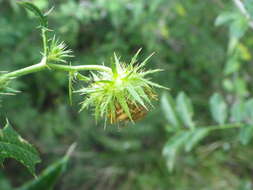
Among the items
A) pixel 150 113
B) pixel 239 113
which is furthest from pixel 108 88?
pixel 150 113

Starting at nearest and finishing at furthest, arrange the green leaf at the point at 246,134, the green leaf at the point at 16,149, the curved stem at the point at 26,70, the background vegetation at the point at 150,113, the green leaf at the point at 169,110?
the curved stem at the point at 26,70 → the green leaf at the point at 16,149 → the green leaf at the point at 246,134 → the green leaf at the point at 169,110 → the background vegetation at the point at 150,113

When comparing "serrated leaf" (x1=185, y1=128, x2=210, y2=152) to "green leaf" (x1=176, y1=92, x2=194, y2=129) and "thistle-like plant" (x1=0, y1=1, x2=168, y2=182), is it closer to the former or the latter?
"green leaf" (x1=176, y1=92, x2=194, y2=129)

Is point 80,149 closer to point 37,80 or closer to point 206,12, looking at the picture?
point 37,80

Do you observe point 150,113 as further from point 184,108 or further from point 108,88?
point 108,88

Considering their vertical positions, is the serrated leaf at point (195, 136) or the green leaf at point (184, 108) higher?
the green leaf at point (184, 108)

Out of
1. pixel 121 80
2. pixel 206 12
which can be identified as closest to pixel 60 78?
pixel 206 12

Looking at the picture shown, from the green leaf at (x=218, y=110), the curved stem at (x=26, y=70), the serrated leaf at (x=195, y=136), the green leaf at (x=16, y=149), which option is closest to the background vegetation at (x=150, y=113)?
the green leaf at (x=218, y=110)

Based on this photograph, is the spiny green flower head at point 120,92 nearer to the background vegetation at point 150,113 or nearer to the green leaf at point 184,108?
the green leaf at point 184,108
